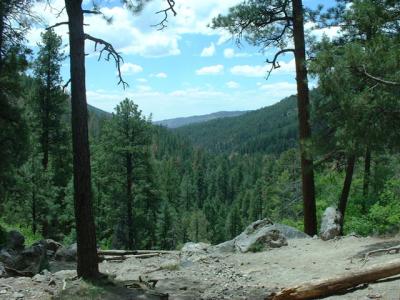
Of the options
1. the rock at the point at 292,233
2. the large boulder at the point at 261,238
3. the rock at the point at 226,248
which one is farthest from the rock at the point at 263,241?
the rock at the point at 292,233

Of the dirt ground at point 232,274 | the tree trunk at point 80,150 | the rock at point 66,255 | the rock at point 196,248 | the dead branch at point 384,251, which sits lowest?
the rock at point 66,255

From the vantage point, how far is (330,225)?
12156 mm

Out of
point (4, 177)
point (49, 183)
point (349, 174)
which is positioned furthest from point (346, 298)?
point (49, 183)

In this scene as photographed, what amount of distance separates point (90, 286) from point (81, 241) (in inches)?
35.6

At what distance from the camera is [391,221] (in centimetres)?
1198

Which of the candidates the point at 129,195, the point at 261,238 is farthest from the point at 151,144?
the point at 261,238

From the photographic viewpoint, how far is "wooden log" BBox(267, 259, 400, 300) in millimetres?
6633

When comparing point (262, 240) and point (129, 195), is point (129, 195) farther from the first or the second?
point (262, 240)

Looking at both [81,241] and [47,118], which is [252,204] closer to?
[47,118]

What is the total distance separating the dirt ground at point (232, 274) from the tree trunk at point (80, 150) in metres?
0.50

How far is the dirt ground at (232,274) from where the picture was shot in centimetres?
725

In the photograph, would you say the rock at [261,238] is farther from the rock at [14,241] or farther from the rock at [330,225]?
the rock at [14,241]

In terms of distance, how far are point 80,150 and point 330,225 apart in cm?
707

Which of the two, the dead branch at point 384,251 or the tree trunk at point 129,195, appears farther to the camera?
the tree trunk at point 129,195
